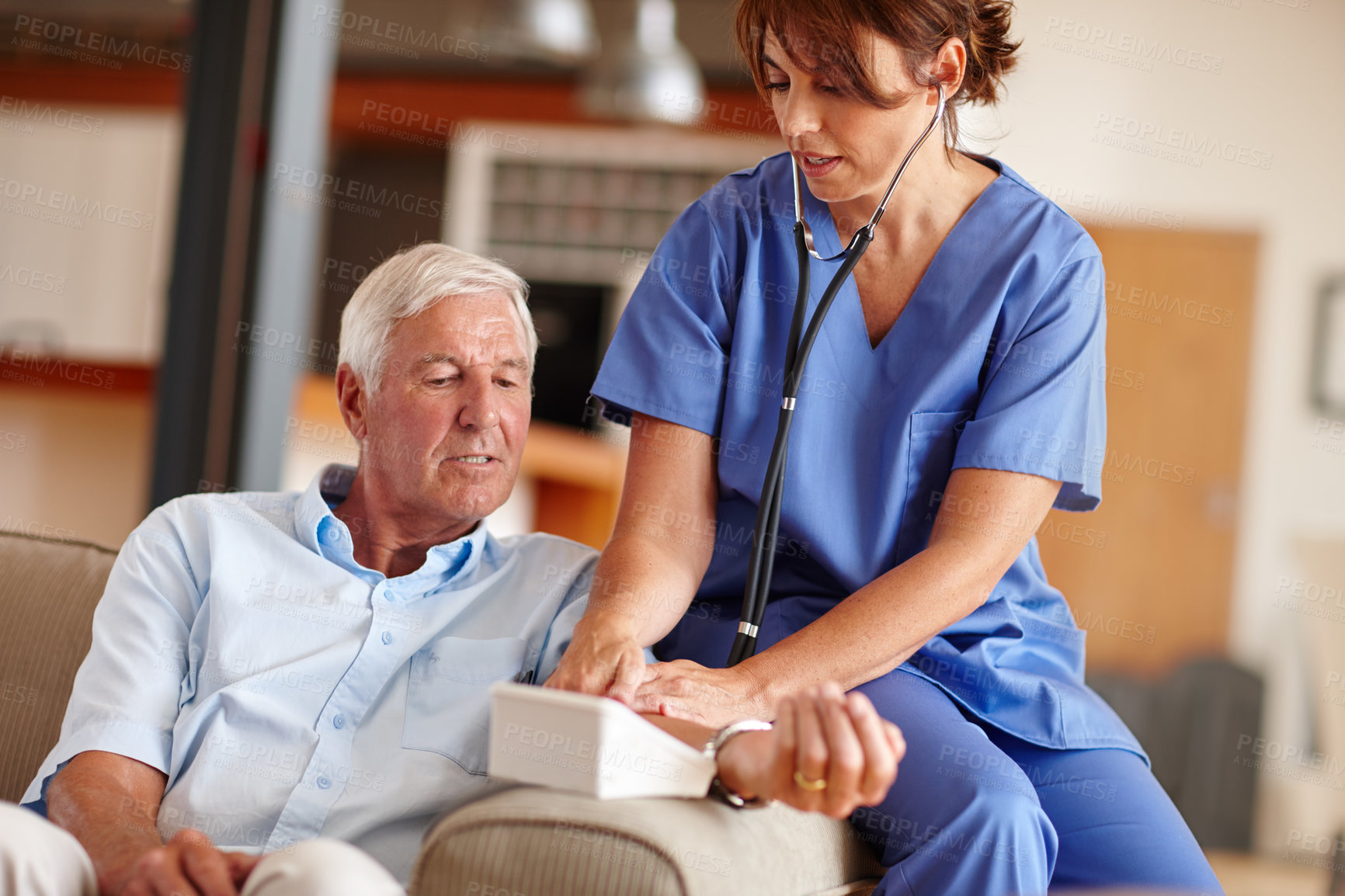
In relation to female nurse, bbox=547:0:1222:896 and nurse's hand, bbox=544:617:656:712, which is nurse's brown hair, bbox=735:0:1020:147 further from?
nurse's hand, bbox=544:617:656:712

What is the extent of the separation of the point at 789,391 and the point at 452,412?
0.37 m

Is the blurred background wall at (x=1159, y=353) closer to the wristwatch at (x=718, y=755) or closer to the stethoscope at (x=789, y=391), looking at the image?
the stethoscope at (x=789, y=391)

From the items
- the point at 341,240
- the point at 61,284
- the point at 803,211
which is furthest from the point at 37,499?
the point at 803,211

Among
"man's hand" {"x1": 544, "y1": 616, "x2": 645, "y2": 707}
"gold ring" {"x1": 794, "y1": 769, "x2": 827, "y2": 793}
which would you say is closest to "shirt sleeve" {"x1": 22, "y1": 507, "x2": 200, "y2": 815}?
"man's hand" {"x1": 544, "y1": 616, "x2": 645, "y2": 707}

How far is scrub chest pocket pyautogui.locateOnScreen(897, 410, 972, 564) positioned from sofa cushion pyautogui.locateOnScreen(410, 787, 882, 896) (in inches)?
19.0

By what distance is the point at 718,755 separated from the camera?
0.97m

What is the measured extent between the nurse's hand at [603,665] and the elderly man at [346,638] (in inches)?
3.7

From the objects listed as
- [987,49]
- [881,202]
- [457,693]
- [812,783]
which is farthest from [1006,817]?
[987,49]

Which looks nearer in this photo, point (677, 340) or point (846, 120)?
point (846, 120)

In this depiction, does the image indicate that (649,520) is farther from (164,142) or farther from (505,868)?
(164,142)

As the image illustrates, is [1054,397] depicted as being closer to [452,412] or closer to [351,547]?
[452,412]

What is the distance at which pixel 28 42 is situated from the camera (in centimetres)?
561

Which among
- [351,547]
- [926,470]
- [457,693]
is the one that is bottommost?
[457,693]

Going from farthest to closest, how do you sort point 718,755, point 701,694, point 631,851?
point 701,694, point 718,755, point 631,851
